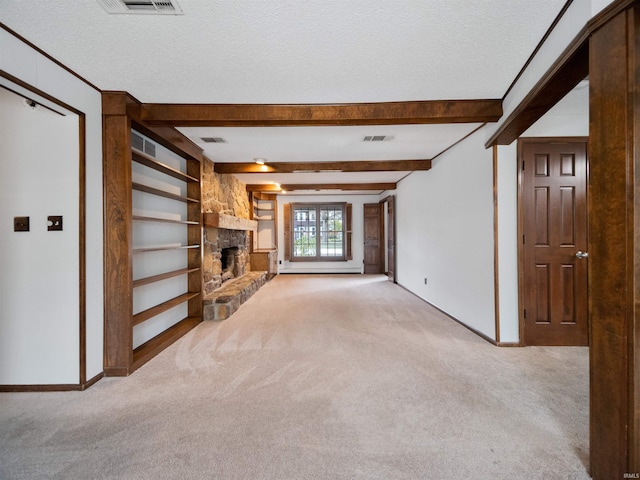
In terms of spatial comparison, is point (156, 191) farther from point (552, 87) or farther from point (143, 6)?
point (552, 87)

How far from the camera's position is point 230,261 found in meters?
6.23

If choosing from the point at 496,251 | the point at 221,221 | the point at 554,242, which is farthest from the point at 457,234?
the point at 221,221

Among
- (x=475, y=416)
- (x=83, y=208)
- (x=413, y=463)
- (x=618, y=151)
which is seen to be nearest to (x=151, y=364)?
(x=83, y=208)

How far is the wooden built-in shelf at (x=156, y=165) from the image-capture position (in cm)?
291

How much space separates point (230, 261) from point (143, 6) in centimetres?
496

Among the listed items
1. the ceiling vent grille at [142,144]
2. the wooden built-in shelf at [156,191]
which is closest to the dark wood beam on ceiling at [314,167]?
the wooden built-in shelf at [156,191]

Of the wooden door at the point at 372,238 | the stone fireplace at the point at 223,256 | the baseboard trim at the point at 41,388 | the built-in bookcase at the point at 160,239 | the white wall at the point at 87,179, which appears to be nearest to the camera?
the white wall at the point at 87,179

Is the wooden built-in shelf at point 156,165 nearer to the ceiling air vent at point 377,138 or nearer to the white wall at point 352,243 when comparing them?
the ceiling air vent at point 377,138

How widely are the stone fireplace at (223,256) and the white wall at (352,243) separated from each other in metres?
1.75

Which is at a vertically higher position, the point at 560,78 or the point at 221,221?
the point at 560,78

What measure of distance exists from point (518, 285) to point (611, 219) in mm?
2047

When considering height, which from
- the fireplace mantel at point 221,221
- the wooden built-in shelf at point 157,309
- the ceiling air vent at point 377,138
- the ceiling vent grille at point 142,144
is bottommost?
the wooden built-in shelf at point 157,309

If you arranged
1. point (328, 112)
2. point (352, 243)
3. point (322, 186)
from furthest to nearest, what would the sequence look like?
point (352, 243)
point (322, 186)
point (328, 112)

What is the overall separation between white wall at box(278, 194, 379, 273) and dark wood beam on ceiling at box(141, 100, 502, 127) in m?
6.19
